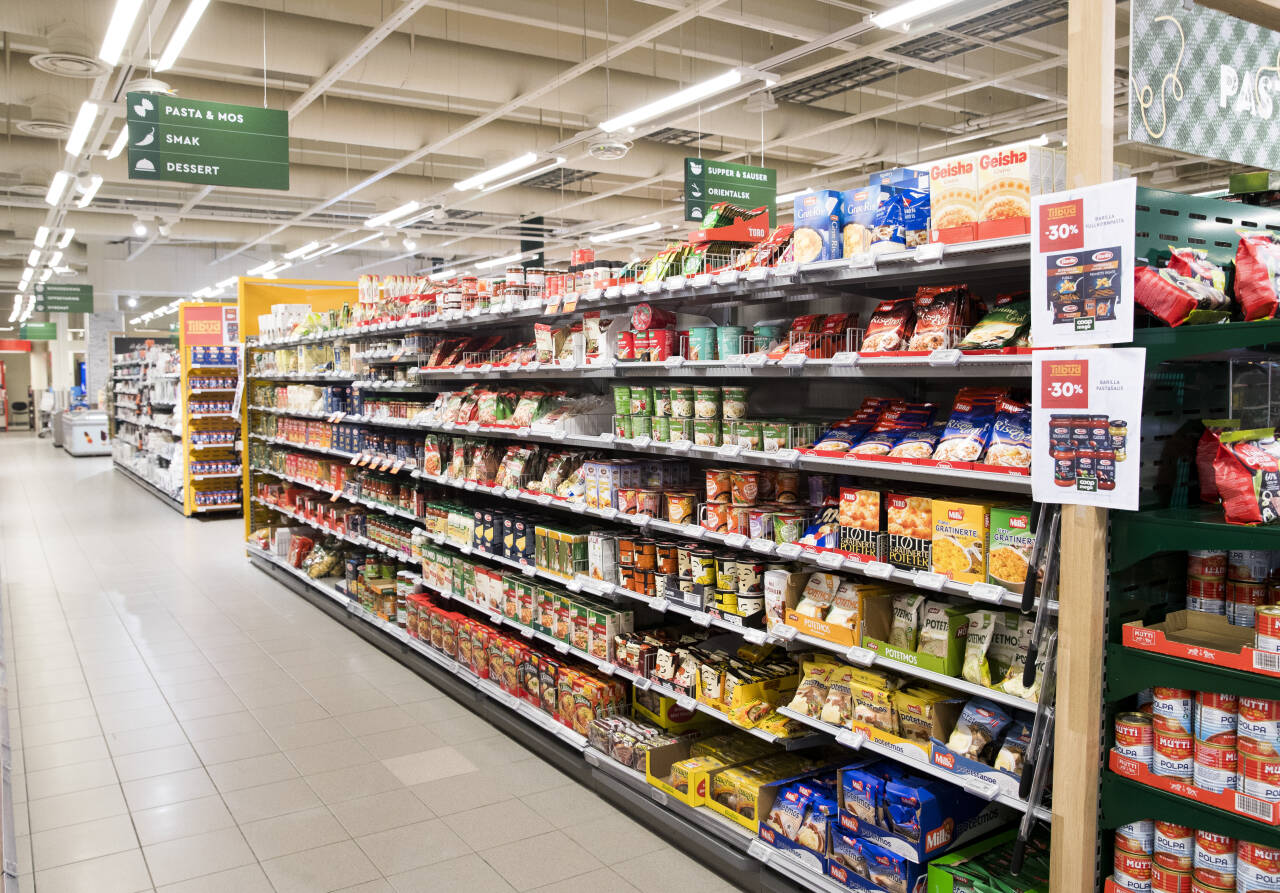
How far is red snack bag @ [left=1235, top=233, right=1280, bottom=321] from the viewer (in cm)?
200

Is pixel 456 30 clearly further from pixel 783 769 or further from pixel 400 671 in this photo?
pixel 783 769

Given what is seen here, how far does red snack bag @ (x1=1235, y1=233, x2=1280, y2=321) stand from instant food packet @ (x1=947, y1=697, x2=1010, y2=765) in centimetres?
130

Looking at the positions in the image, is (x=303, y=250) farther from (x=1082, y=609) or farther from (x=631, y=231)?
(x=1082, y=609)

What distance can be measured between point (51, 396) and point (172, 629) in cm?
2898

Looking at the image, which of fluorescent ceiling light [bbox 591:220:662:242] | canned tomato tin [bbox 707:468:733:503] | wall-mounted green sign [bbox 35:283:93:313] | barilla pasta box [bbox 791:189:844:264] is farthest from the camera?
wall-mounted green sign [bbox 35:283:93:313]

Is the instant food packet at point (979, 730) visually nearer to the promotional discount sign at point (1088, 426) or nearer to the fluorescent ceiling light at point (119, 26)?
the promotional discount sign at point (1088, 426)

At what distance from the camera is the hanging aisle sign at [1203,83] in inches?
82.5

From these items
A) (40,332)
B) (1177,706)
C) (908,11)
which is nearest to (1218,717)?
(1177,706)

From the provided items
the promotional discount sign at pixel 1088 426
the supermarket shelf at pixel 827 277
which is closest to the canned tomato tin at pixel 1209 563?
the promotional discount sign at pixel 1088 426

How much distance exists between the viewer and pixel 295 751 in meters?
4.63

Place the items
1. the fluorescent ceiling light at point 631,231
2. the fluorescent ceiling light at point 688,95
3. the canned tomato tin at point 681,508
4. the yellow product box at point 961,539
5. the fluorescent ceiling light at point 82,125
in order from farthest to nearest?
the fluorescent ceiling light at point 631,231 < the fluorescent ceiling light at point 82,125 < the fluorescent ceiling light at point 688,95 < the canned tomato tin at point 681,508 < the yellow product box at point 961,539

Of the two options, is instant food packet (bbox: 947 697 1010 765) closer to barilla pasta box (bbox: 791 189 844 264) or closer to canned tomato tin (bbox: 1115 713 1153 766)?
canned tomato tin (bbox: 1115 713 1153 766)

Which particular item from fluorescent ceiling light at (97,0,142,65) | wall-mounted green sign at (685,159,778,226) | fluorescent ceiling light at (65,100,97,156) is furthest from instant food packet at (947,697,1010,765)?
fluorescent ceiling light at (65,100,97,156)

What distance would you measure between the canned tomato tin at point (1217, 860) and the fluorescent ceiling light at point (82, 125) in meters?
9.44
